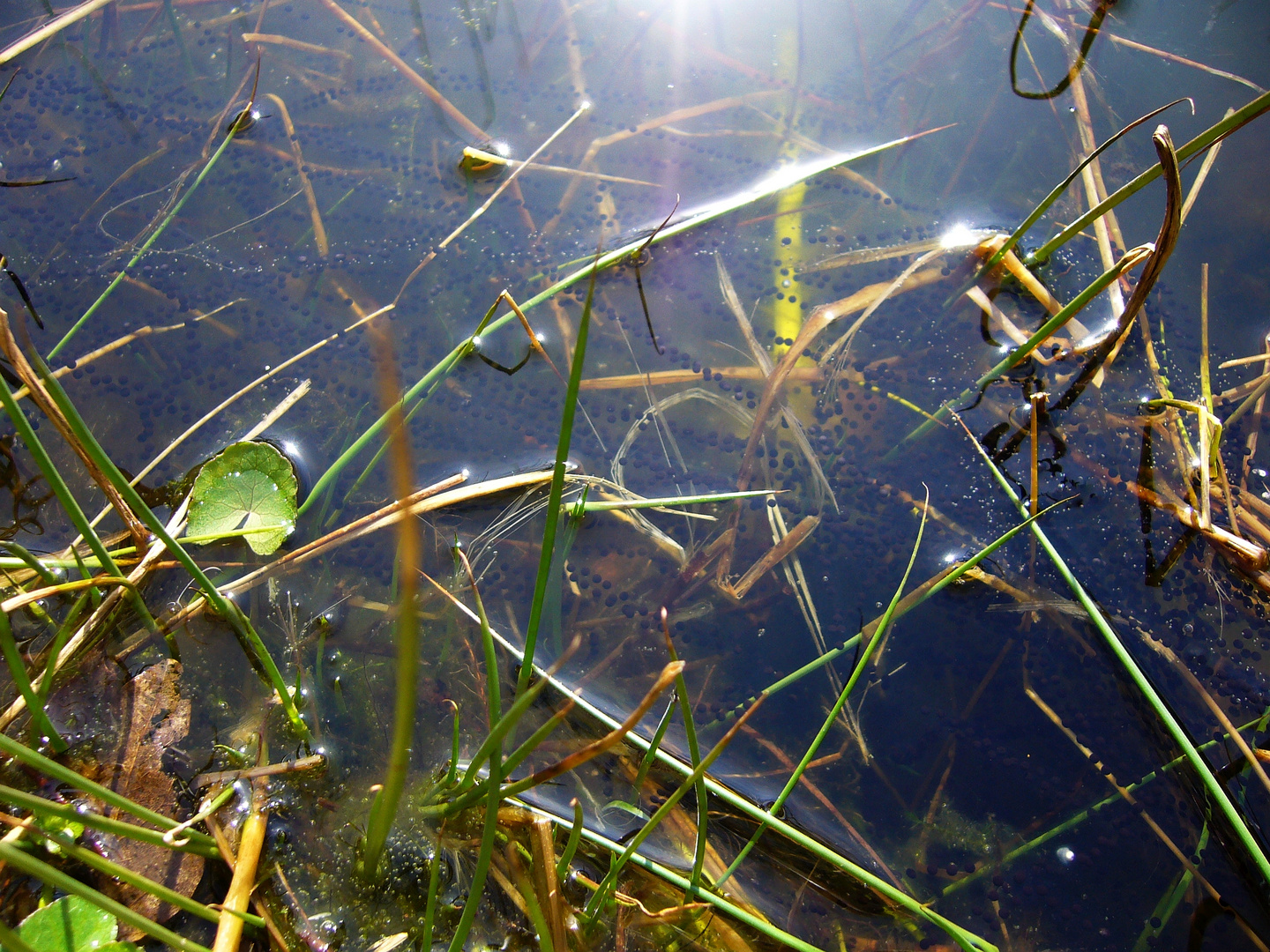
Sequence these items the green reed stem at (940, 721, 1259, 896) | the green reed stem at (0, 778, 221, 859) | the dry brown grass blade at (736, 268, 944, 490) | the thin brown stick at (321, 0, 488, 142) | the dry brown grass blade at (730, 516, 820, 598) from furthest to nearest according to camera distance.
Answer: the thin brown stick at (321, 0, 488, 142) → the dry brown grass blade at (736, 268, 944, 490) → the dry brown grass blade at (730, 516, 820, 598) → the green reed stem at (940, 721, 1259, 896) → the green reed stem at (0, 778, 221, 859)

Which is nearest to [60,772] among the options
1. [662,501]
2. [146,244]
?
[662,501]

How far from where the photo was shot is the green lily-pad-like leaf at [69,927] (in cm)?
108

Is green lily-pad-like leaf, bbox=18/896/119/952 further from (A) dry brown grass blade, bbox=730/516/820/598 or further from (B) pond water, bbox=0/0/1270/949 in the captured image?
(A) dry brown grass blade, bbox=730/516/820/598

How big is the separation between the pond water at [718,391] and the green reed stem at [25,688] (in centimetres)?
12

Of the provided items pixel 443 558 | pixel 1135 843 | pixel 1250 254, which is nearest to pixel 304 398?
pixel 443 558

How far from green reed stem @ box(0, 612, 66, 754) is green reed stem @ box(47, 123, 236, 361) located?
0.87m

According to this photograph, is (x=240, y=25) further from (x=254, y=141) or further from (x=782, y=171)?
(x=782, y=171)

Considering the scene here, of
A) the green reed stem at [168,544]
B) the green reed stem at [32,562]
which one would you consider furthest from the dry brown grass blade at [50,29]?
the green reed stem at [32,562]

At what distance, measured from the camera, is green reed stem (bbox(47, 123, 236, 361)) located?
171 centimetres

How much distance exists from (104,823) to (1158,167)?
2050 mm

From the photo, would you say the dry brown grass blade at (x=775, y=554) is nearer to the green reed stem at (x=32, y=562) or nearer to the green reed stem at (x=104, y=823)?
the green reed stem at (x=104, y=823)

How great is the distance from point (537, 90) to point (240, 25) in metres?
0.96

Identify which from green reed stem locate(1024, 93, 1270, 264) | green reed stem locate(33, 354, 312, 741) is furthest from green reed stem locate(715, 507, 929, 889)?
green reed stem locate(33, 354, 312, 741)

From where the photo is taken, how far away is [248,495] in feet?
5.04
